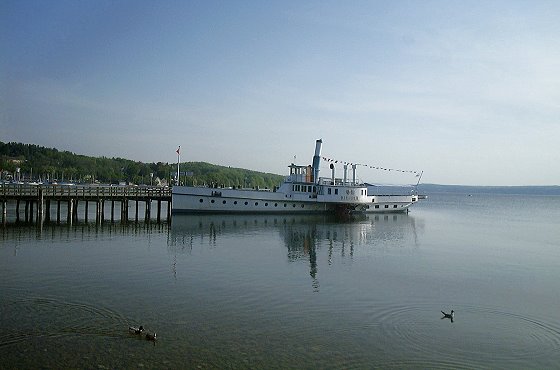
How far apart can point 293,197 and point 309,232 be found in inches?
643

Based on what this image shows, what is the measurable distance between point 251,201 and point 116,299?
127 ft

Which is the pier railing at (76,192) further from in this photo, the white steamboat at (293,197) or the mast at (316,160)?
the mast at (316,160)

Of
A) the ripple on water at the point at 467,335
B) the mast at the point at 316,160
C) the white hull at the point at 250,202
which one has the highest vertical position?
the mast at the point at 316,160

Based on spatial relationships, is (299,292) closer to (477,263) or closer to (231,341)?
(231,341)

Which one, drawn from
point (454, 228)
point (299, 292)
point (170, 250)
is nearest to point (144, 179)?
point (454, 228)

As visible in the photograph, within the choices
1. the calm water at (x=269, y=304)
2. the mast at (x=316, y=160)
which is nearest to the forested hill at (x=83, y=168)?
the mast at (x=316, y=160)

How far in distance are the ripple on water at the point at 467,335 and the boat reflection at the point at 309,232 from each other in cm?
508

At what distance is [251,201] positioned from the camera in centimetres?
5553

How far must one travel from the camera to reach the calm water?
1255 centimetres

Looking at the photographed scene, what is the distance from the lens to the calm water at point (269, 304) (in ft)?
41.2

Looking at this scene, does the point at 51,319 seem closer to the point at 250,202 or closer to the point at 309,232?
the point at 309,232

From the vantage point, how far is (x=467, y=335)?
14742 millimetres

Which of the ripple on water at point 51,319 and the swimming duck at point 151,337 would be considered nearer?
the swimming duck at point 151,337

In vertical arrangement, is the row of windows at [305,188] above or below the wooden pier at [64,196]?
above
